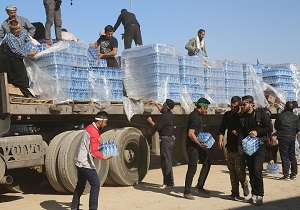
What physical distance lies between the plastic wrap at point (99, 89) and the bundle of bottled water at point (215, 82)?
297cm

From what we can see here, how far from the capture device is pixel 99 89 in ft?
32.3

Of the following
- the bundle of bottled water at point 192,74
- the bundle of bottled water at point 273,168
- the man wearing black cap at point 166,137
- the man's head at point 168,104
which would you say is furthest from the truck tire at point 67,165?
the bundle of bottled water at point 273,168

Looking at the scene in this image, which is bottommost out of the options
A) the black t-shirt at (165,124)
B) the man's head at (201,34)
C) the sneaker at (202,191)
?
the sneaker at (202,191)

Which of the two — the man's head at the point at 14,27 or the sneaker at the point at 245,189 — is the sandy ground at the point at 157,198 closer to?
the sneaker at the point at 245,189

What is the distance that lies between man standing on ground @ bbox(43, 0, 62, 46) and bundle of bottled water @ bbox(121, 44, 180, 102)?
1.67 metres

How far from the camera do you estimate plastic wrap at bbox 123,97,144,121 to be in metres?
10.2

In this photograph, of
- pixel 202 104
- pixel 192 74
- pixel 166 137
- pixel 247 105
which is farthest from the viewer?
pixel 192 74

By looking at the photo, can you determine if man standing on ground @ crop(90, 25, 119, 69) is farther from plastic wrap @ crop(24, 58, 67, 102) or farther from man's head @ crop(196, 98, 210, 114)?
man's head @ crop(196, 98, 210, 114)

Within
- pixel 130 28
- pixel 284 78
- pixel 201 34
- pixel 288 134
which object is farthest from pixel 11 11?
pixel 284 78

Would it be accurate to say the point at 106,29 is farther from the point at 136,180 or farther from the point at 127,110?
the point at 136,180

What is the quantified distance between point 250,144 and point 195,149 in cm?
122

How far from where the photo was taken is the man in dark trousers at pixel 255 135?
8242 mm

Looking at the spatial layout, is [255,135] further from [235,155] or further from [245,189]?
[245,189]

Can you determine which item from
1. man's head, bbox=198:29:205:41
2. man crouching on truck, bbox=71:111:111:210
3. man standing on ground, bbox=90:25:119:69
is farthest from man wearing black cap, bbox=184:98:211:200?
man's head, bbox=198:29:205:41
